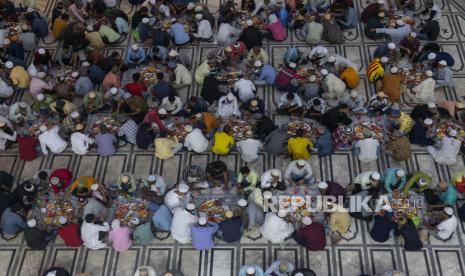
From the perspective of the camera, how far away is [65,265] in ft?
31.9

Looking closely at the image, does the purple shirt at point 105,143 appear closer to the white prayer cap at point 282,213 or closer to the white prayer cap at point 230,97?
the white prayer cap at point 230,97

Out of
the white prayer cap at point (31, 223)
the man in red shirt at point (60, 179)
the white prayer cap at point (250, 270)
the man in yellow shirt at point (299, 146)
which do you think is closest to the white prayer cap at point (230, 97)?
the man in yellow shirt at point (299, 146)

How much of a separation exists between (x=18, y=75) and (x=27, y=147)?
80.1 inches

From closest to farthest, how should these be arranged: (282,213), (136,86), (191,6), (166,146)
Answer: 1. (282,213)
2. (166,146)
3. (136,86)
4. (191,6)

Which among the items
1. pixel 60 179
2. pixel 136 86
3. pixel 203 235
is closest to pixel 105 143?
pixel 60 179

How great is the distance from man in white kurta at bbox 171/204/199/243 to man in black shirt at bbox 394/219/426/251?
3654mm

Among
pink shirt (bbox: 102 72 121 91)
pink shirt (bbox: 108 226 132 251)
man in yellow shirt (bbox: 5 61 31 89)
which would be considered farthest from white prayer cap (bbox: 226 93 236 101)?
man in yellow shirt (bbox: 5 61 31 89)

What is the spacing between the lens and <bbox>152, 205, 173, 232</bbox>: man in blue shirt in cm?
941

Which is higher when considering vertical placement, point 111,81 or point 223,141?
point 111,81

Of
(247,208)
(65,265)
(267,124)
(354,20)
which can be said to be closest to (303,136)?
(267,124)

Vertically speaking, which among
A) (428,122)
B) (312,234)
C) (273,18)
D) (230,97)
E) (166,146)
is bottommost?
(312,234)

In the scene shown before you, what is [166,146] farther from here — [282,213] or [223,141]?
[282,213]

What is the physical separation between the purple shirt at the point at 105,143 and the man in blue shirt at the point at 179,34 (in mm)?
3320

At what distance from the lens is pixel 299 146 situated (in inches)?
399
